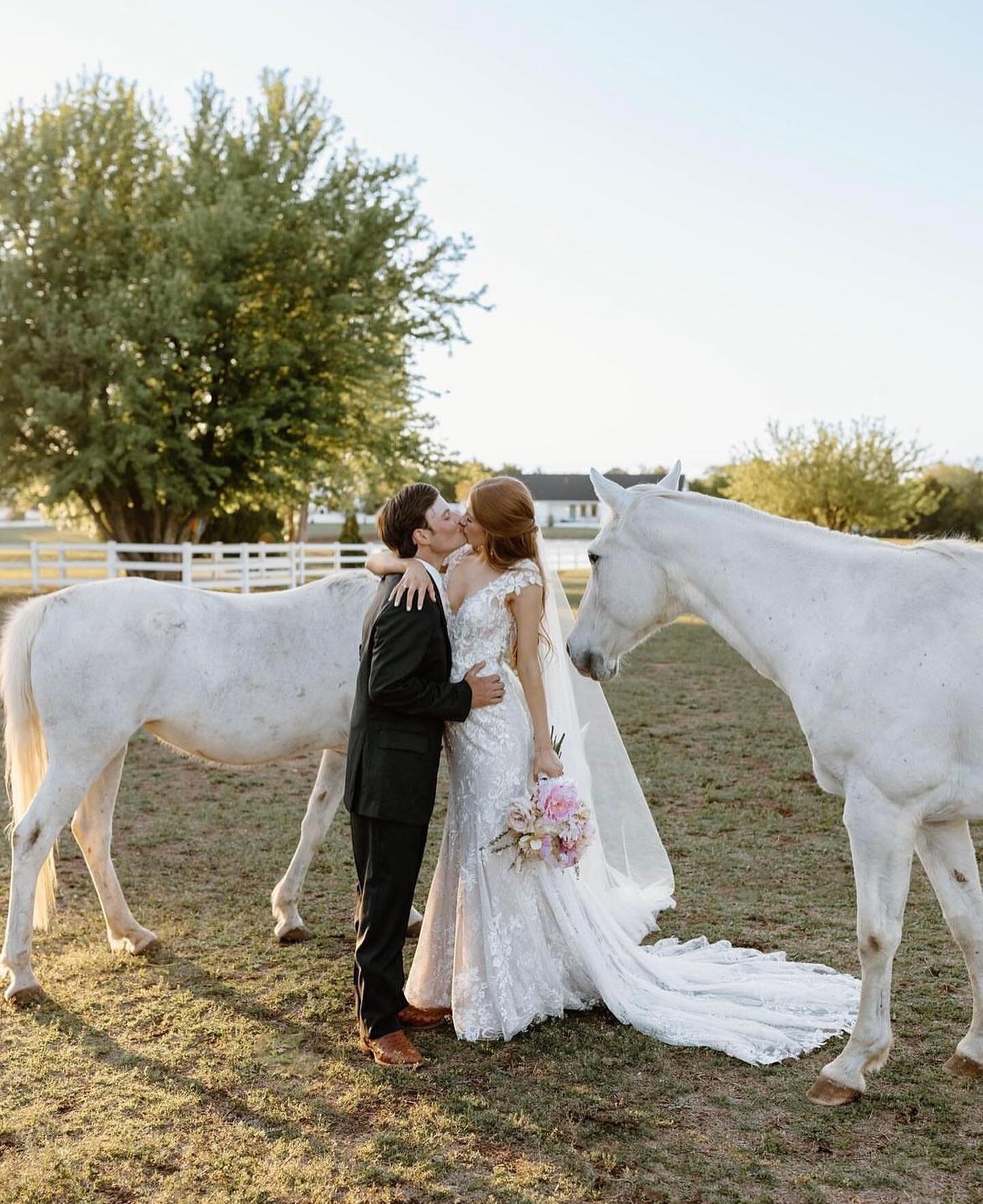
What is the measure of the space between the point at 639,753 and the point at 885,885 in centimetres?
587

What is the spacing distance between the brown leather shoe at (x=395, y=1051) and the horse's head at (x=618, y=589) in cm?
156

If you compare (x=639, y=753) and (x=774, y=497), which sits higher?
(x=774, y=497)

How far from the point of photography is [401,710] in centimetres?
382

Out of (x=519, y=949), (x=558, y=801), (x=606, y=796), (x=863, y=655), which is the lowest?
(x=519, y=949)

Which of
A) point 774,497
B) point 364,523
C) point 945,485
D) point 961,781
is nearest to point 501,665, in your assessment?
point 961,781

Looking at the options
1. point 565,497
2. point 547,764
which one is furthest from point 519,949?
point 565,497

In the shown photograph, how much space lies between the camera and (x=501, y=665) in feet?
13.6

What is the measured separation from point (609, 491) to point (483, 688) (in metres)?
0.92

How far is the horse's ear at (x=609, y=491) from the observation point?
4.09 m

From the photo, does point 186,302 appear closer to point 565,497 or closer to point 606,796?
point 606,796

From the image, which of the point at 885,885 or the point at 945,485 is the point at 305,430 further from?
the point at 945,485

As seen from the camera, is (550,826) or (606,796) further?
(606,796)

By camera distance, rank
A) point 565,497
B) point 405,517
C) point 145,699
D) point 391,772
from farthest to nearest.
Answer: point 565,497, point 145,699, point 405,517, point 391,772

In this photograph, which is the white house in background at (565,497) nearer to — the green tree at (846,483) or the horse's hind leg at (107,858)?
the green tree at (846,483)
